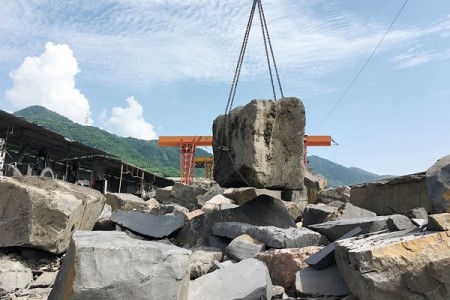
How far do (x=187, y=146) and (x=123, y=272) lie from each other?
76.2ft

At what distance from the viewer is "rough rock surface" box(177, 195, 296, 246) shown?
561 centimetres

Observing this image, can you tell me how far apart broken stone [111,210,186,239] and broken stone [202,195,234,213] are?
241 centimetres

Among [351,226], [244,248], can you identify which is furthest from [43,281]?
[351,226]

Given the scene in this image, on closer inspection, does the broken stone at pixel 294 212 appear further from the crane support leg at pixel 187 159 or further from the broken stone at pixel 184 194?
the crane support leg at pixel 187 159

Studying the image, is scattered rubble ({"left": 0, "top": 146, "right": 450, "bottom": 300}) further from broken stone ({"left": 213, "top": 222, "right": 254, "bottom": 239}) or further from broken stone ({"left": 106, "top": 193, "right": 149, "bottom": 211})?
broken stone ({"left": 106, "top": 193, "right": 149, "bottom": 211})

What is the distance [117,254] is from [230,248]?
197 cm

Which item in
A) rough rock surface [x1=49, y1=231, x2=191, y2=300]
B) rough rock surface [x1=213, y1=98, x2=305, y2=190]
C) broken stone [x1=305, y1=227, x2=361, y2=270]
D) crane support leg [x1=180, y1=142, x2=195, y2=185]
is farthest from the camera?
crane support leg [x1=180, y1=142, x2=195, y2=185]

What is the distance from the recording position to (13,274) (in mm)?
4160

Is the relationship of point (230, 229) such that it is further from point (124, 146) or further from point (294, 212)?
point (124, 146)

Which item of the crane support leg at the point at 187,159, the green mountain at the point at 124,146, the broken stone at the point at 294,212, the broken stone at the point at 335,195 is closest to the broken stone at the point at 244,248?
the broken stone at the point at 294,212

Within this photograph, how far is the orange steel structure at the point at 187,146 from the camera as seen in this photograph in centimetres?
2539

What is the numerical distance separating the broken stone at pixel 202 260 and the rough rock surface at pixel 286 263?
0.49 meters

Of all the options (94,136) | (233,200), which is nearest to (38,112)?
(94,136)

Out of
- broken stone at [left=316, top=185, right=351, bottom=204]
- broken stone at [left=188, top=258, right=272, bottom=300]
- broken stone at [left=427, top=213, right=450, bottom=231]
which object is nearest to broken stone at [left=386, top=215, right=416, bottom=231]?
broken stone at [left=427, top=213, right=450, bottom=231]
